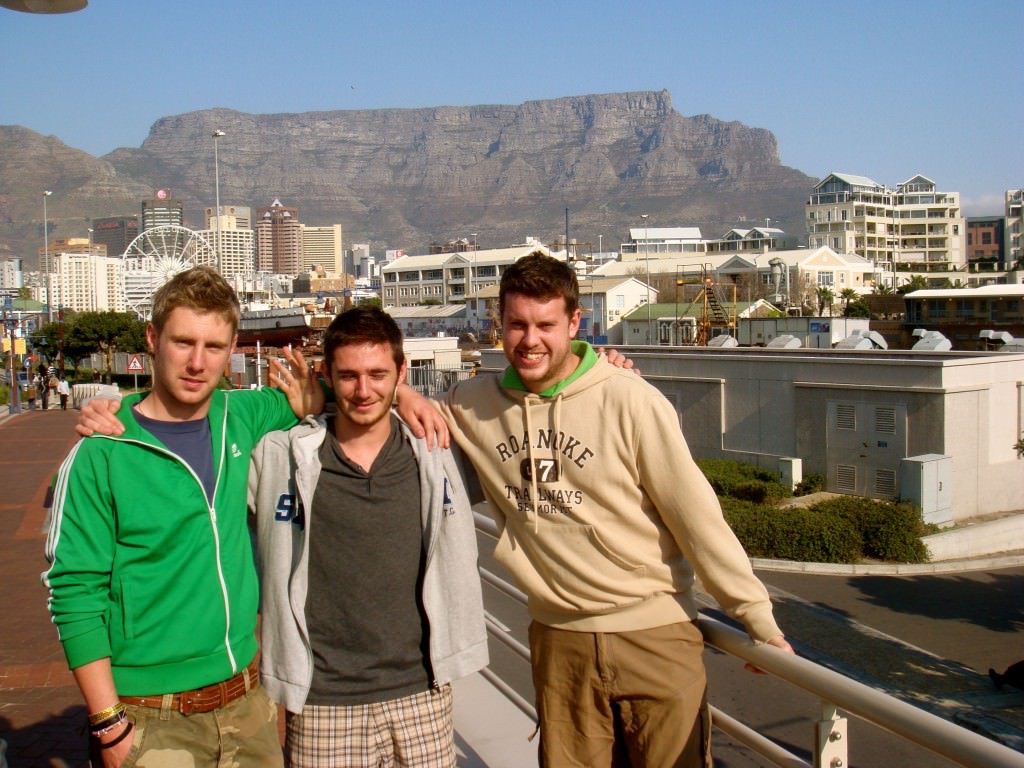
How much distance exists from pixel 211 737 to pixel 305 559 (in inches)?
21.2

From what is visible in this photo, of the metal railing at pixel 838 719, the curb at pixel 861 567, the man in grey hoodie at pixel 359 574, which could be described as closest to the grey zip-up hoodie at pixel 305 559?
the man in grey hoodie at pixel 359 574

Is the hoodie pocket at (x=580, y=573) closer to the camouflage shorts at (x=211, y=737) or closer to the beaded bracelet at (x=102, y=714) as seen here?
the camouflage shorts at (x=211, y=737)

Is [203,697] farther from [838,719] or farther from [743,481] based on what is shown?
[743,481]

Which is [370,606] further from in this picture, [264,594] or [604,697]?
[604,697]

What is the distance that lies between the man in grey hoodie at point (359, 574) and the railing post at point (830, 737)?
3.29ft

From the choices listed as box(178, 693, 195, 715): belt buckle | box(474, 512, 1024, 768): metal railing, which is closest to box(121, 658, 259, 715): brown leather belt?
box(178, 693, 195, 715): belt buckle

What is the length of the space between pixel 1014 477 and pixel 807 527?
7.13m

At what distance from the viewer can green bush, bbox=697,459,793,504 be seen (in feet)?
71.4

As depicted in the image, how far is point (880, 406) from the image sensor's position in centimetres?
2170

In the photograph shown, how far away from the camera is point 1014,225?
14475 centimetres

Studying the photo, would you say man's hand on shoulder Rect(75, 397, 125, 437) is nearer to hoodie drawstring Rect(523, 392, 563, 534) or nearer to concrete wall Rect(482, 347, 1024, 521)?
hoodie drawstring Rect(523, 392, 563, 534)

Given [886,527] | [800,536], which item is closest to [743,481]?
[886,527]

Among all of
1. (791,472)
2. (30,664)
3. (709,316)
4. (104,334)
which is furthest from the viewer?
(104,334)

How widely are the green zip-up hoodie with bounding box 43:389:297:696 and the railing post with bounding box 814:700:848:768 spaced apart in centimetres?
159
